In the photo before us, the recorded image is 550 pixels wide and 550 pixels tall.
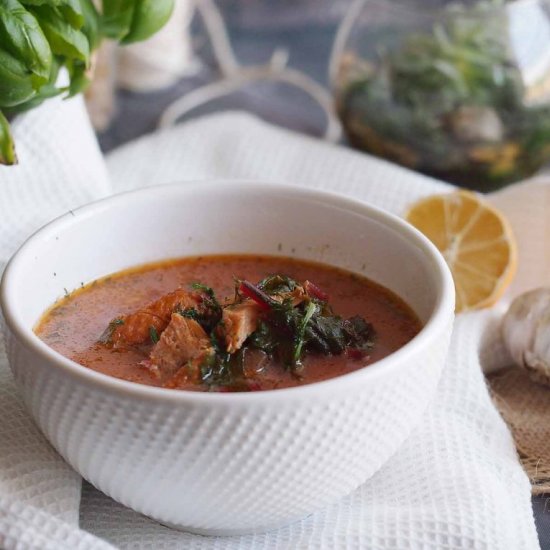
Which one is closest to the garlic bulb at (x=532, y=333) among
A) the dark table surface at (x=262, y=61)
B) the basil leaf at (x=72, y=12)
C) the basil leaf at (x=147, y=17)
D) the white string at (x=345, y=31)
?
the basil leaf at (x=147, y=17)

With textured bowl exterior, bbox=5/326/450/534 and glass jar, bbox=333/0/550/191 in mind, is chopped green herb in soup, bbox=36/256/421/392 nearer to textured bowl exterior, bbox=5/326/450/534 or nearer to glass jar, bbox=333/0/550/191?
textured bowl exterior, bbox=5/326/450/534

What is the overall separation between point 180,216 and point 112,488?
0.57 meters

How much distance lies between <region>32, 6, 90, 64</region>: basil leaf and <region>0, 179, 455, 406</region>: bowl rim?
25cm

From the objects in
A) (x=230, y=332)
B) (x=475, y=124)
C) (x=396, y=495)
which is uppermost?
(x=230, y=332)

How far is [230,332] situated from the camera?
1.38m

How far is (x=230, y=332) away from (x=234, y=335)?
0.04ft

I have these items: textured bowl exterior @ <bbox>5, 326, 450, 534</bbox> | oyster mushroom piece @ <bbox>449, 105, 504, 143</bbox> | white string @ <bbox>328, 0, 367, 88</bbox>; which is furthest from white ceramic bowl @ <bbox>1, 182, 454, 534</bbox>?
white string @ <bbox>328, 0, 367, 88</bbox>

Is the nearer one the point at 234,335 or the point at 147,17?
the point at 234,335

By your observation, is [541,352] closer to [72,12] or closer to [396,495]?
[396,495]

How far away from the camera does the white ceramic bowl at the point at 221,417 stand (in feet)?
3.88

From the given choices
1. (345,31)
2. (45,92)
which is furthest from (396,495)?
(345,31)

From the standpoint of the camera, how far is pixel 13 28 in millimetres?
1448

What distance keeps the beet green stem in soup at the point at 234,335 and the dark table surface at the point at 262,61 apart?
68.2 inches

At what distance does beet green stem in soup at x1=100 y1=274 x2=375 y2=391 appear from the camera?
1369 mm
